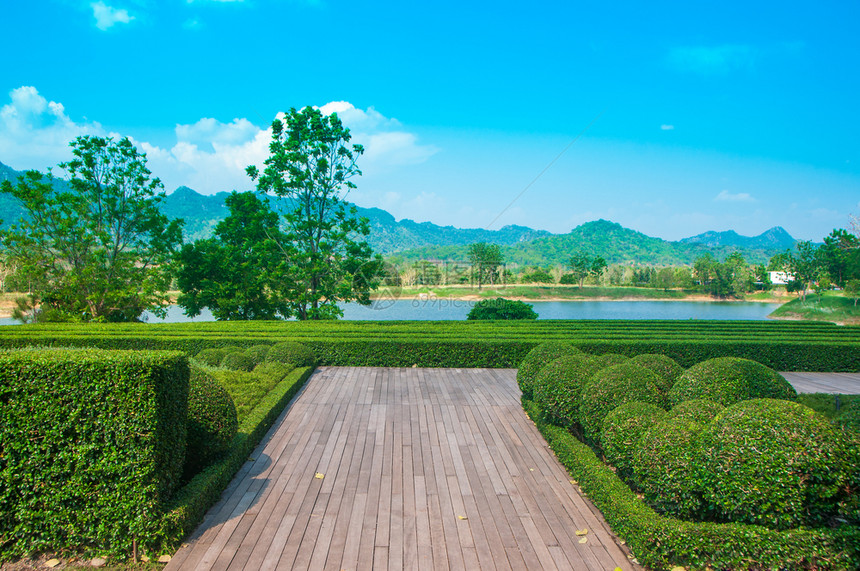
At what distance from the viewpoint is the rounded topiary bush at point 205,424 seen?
4.82m

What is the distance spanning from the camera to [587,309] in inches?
1662

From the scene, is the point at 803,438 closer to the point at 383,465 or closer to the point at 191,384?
the point at 383,465

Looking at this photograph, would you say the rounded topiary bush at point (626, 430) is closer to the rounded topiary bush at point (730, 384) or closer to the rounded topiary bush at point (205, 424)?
the rounded topiary bush at point (730, 384)

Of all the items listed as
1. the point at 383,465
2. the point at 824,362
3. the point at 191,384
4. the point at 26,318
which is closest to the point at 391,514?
the point at 383,465

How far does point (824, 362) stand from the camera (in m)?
11.9

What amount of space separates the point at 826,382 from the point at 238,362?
13.3m

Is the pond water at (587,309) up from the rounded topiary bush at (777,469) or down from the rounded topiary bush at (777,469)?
down

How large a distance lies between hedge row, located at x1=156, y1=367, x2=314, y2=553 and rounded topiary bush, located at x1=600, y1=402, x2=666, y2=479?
408 centimetres

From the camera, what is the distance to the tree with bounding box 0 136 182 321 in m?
16.3

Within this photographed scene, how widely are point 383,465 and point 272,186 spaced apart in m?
15.7

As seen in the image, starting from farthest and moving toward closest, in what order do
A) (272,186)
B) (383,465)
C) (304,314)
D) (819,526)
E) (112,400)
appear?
1. (304,314)
2. (272,186)
3. (383,465)
4. (112,400)
5. (819,526)

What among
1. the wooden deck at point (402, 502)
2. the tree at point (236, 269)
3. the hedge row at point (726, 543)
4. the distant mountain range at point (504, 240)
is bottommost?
the wooden deck at point (402, 502)

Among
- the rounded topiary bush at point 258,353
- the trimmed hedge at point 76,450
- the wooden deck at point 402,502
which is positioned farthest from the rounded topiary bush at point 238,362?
the trimmed hedge at point 76,450

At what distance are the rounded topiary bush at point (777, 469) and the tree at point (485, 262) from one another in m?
48.6
